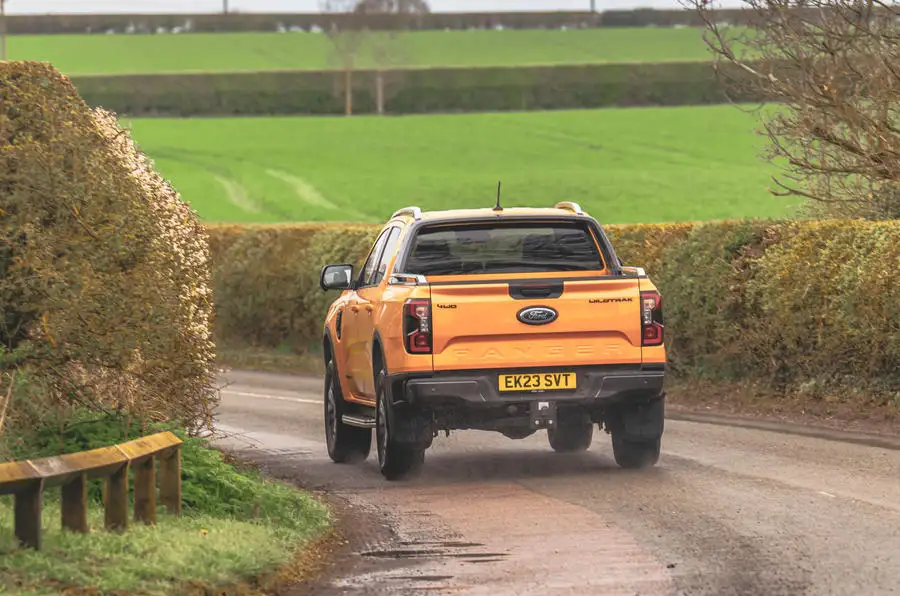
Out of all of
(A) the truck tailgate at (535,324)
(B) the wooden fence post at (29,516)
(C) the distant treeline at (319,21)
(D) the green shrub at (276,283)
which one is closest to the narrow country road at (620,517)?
(A) the truck tailgate at (535,324)

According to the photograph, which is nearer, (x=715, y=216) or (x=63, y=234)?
(x=63, y=234)

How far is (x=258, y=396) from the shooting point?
75.1ft

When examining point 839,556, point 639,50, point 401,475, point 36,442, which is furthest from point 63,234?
point 639,50

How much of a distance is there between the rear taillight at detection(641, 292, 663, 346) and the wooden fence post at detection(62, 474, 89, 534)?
5.29m

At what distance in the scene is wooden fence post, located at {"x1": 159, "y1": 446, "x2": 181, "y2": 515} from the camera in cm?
1045

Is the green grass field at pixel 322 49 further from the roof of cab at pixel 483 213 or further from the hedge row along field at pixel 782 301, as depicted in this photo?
the roof of cab at pixel 483 213

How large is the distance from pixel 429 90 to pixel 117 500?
74.8m

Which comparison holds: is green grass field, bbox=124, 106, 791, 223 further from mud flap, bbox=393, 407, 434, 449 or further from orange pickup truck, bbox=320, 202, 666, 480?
mud flap, bbox=393, 407, 434, 449

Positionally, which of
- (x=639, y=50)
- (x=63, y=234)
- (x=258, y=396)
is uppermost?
(x=639, y=50)

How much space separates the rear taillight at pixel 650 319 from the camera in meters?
13.3

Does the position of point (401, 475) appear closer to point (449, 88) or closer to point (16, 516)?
point (16, 516)

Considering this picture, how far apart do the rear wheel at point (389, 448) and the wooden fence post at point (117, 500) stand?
3.94m

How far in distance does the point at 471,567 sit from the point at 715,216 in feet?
135

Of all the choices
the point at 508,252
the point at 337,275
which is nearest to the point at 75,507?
the point at 508,252
